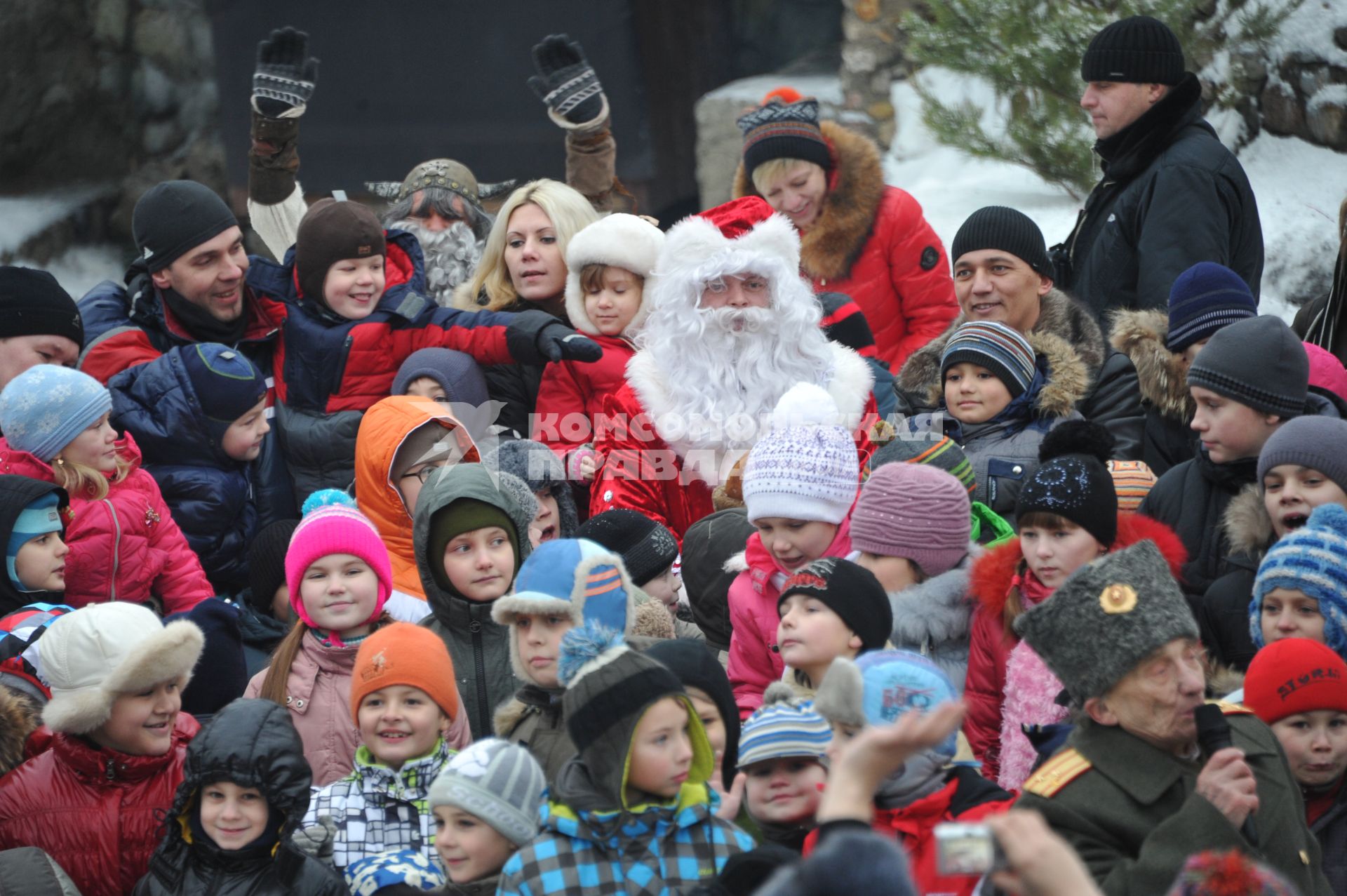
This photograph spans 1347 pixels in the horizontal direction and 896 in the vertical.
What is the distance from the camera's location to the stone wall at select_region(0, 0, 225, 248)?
10719 millimetres

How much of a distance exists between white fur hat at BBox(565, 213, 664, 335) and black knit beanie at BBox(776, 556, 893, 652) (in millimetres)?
2083

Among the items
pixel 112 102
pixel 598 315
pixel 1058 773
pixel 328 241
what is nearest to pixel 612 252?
pixel 598 315

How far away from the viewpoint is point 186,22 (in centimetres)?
1113

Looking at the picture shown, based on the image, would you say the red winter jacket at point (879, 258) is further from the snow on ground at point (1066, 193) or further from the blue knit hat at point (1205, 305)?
the snow on ground at point (1066, 193)

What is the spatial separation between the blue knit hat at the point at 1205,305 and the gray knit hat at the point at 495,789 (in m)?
2.64

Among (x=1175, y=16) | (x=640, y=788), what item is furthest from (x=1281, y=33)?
(x=640, y=788)

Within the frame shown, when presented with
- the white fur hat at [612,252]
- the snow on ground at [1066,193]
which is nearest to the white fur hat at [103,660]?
the white fur hat at [612,252]

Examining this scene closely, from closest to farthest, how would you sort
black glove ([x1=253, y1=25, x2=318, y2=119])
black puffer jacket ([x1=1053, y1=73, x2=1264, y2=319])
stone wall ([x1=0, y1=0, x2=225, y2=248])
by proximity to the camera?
black puffer jacket ([x1=1053, y1=73, x2=1264, y2=319]) → black glove ([x1=253, y1=25, x2=318, y2=119]) → stone wall ([x1=0, y1=0, x2=225, y2=248])

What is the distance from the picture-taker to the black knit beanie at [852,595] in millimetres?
3639

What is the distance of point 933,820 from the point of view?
9.98 ft

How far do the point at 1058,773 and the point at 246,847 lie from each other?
1.74 metres

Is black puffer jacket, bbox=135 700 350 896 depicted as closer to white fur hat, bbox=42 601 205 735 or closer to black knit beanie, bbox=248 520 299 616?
white fur hat, bbox=42 601 205 735

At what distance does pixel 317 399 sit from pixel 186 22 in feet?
22.3

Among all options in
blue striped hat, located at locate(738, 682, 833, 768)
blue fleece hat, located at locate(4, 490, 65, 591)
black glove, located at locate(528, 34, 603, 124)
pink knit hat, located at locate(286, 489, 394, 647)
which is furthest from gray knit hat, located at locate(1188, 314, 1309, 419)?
blue fleece hat, located at locate(4, 490, 65, 591)
